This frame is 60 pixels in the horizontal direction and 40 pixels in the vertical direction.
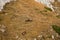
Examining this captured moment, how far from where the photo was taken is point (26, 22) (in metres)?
19.4

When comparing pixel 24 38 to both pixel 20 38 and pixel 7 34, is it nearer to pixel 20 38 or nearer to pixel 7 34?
pixel 20 38

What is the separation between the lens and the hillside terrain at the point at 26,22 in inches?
705

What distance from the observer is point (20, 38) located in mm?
17594

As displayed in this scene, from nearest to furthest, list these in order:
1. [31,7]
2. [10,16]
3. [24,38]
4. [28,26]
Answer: [24,38] < [28,26] < [10,16] < [31,7]

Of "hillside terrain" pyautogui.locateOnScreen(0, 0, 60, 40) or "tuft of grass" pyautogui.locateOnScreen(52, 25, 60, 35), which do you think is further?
"tuft of grass" pyautogui.locateOnScreen(52, 25, 60, 35)

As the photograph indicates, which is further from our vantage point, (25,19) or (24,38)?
(25,19)

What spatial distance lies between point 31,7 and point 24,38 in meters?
5.48

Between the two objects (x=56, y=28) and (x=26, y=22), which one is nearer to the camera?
(x=56, y=28)

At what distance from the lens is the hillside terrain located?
58.7 feet

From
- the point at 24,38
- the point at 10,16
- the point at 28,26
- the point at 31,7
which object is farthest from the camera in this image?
the point at 31,7

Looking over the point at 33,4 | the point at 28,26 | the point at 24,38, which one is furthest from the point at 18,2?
the point at 24,38

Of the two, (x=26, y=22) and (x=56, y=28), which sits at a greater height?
(x=26, y=22)

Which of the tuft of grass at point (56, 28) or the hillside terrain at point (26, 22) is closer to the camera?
the hillside terrain at point (26, 22)

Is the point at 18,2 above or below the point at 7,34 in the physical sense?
above
